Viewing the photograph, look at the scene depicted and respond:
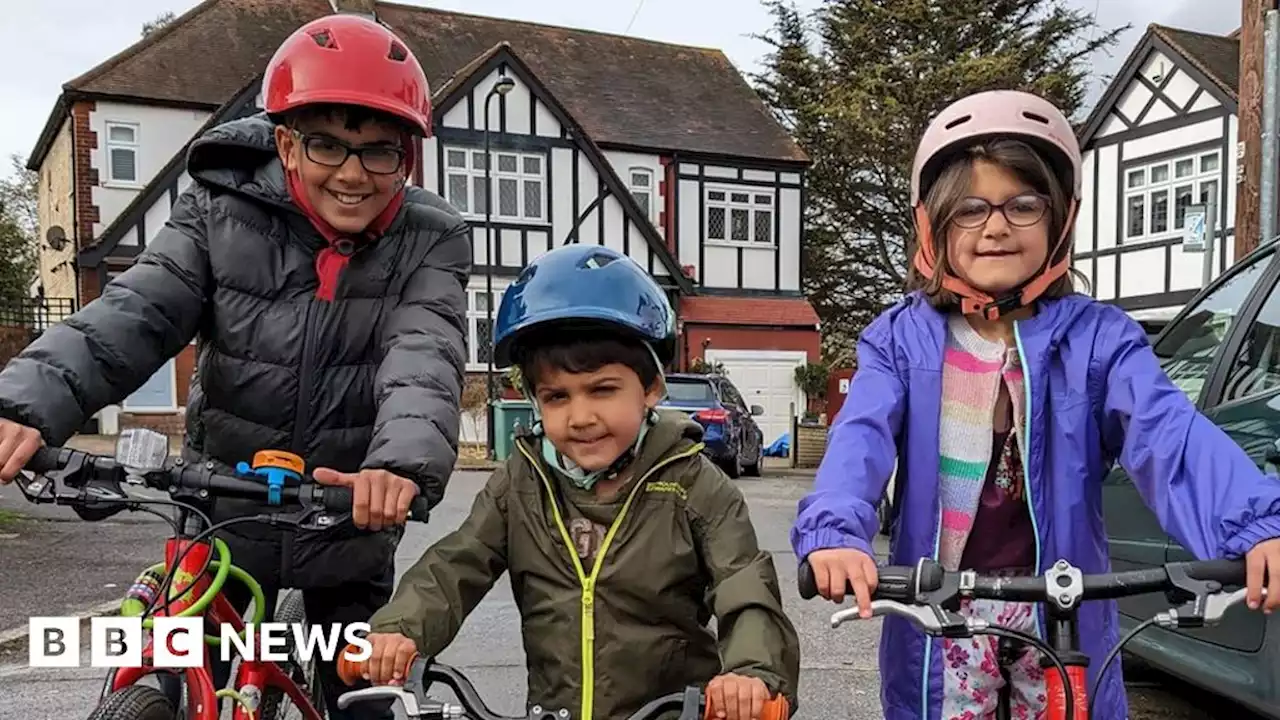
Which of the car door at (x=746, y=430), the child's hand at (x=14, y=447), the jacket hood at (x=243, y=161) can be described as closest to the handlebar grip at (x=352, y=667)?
the child's hand at (x=14, y=447)

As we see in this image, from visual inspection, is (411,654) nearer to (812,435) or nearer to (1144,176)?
(812,435)

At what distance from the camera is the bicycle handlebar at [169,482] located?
6.59 feet

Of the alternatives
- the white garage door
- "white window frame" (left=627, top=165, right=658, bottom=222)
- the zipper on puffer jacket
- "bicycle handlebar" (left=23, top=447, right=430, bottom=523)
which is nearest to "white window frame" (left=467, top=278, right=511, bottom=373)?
"white window frame" (left=627, top=165, right=658, bottom=222)

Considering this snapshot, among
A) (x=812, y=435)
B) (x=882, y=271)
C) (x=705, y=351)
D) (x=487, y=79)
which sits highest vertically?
(x=487, y=79)

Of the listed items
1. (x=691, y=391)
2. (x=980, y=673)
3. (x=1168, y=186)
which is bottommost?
(x=691, y=391)

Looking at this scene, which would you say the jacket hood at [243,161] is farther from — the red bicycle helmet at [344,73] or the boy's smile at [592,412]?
the boy's smile at [592,412]

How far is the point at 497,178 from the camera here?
2384cm

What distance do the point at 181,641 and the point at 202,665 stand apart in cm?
8

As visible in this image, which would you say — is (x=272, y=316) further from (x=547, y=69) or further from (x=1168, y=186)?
(x=547, y=69)

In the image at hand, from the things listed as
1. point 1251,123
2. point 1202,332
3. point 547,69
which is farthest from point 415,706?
point 547,69

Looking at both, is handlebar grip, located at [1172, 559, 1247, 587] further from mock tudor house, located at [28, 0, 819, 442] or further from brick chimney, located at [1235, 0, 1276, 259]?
mock tudor house, located at [28, 0, 819, 442]

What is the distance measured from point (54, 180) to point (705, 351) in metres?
16.4

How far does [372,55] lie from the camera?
2506 millimetres

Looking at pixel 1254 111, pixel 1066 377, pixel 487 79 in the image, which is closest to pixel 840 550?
pixel 1066 377
